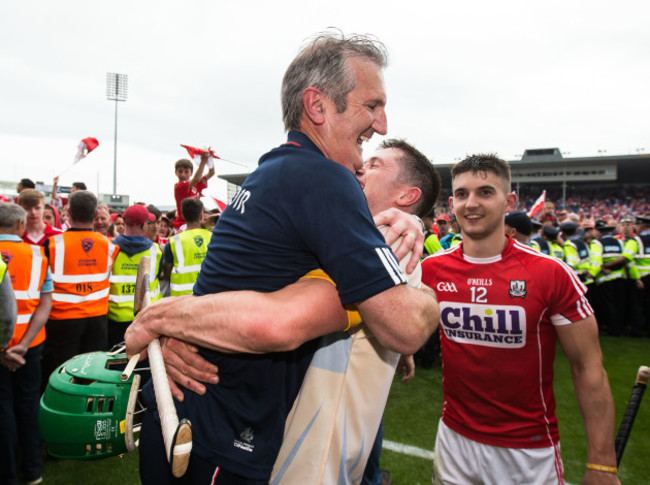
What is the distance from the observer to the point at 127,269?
15.6 feet

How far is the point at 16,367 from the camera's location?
330 cm

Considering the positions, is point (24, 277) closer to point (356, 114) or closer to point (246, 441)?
point (246, 441)

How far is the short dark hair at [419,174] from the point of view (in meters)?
2.23

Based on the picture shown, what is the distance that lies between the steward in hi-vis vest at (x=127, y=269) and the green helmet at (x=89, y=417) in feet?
11.3

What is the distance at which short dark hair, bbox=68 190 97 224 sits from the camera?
13.8 ft

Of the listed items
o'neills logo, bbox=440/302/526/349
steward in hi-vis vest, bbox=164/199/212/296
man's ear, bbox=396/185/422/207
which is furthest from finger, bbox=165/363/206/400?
steward in hi-vis vest, bbox=164/199/212/296

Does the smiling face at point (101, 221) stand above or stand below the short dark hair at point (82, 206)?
below

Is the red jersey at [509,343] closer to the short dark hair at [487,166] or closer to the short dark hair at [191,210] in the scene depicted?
the short dark hair at [487,166]

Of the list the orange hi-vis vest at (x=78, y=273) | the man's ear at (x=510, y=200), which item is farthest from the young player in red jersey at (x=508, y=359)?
the orange hi-vis vest at (x=78, y=273)

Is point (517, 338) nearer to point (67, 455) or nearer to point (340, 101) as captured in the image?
point (340, 101)

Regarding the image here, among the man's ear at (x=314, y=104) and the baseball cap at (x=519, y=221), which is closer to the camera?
the man's ear at (x=314, y=104)

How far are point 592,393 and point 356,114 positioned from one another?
1.80 metres

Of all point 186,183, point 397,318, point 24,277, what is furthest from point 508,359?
Answer: point 186,183

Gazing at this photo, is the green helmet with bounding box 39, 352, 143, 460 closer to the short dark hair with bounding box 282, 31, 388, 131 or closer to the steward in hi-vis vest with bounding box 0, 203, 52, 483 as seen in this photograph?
the short dark hair with bounding box 282, 31, 388, 131
